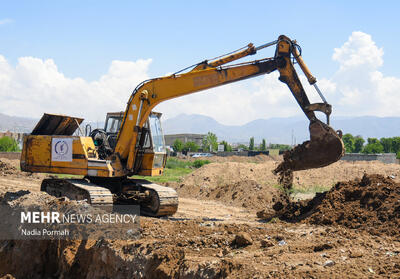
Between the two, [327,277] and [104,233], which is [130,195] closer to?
[104,233]

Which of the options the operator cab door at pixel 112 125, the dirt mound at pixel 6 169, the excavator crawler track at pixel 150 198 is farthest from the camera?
the dirt mound at pixel 6 169

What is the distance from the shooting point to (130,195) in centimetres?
1175

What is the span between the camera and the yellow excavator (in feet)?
34.8

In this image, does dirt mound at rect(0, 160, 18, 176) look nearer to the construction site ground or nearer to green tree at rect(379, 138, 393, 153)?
the construction site ground

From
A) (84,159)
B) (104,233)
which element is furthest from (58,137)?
(104,233)

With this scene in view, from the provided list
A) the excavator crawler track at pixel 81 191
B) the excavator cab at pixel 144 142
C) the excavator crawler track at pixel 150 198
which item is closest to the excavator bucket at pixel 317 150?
the excavator crawler track at pixel 150 198

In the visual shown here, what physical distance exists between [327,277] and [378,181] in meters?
6.93

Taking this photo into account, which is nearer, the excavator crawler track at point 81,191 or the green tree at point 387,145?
the excavator crawler track at point 81,191

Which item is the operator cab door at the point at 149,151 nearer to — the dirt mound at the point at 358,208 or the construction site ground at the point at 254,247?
the construction site ground at the point at 254,247

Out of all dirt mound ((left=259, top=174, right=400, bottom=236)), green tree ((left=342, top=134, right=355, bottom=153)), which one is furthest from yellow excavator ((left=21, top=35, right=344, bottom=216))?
green tree ((left=342, top=134, right=355, bottom=153))

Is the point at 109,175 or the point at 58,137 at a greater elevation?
the point at 58,137

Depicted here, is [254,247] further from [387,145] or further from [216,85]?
[387,145]

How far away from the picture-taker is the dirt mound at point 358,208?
8873 millimetres

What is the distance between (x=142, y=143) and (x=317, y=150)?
15.9ft
